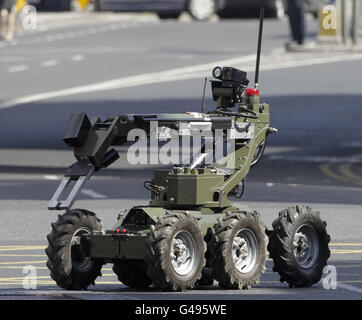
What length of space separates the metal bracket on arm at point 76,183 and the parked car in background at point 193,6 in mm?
39453

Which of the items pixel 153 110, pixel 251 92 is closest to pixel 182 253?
pixel 251 92

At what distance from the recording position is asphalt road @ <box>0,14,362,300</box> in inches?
641

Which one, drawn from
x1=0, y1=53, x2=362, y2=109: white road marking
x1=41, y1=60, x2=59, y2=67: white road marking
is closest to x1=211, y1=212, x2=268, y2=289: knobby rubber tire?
x1=0, y1=53, x2=362, y2=109: white road marking

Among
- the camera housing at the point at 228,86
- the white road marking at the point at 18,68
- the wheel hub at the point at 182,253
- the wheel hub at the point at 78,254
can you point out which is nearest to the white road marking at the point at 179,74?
the white road marking at the point at 18,68

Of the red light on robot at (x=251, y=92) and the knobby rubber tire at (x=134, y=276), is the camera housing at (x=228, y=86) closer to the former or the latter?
the red light on robot at (x=251, y=92)

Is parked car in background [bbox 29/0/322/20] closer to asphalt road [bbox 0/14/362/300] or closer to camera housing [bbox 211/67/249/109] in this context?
asphalt road [bbox 0/14/362/300]

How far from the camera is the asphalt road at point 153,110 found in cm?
1628

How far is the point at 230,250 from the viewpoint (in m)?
12.7

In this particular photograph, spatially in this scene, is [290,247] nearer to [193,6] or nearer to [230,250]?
[230,250]

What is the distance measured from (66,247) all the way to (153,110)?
23353mm

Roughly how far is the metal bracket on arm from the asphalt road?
27.3 inches

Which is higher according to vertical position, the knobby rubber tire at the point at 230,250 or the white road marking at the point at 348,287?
the knobby rubber tire at the point at 230,250

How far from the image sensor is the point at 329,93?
39.2m
